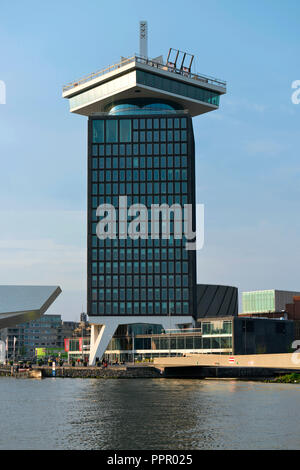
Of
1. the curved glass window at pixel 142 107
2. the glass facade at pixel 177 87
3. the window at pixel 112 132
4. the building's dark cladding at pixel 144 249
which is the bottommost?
the building's dark cladding at pixel 144 249

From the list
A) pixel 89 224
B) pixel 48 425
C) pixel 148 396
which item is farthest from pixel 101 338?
pixel 48 425

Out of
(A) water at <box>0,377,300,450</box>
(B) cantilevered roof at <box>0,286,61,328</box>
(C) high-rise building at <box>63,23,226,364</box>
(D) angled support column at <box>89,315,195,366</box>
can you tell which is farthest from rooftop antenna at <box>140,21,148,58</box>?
(B) cantilevered roof at <box>0,286,61,328</box>

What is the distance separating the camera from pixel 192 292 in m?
172

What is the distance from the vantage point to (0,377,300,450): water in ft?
134

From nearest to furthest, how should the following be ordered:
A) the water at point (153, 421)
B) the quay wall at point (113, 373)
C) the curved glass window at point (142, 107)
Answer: the water at point (153, 421), the quay wall at point (113, 373), the curved glass window at point (142, 107)

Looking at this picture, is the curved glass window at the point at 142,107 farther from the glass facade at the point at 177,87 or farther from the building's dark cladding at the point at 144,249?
the building's dark cladding at the point at 144,249

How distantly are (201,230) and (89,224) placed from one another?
28.4 m

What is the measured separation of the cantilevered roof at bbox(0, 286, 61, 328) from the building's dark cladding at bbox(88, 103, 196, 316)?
365ft

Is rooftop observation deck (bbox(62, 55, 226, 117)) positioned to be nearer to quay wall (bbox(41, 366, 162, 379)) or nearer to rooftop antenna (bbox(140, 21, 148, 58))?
rooftop antenna (bbox(140, 21, 148, 58))

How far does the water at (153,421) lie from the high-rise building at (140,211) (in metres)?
94.4

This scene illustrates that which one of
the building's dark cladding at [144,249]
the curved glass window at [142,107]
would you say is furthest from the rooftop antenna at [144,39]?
the building's dark cladding at [144,249]

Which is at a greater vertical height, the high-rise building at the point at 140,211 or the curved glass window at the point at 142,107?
the curved glass window at the point at 142,107

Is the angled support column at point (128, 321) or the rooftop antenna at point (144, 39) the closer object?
the angled support column at point (128, 321)

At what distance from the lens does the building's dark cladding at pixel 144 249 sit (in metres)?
172
